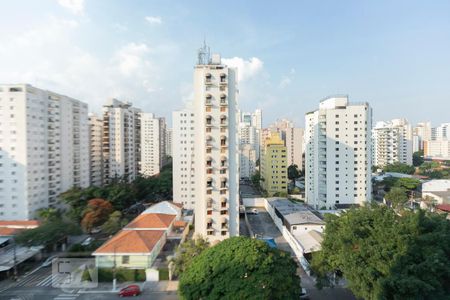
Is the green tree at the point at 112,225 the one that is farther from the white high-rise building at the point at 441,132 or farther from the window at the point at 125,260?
the white high-rise building at the point at 441,132

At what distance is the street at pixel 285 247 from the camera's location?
58.8 ft

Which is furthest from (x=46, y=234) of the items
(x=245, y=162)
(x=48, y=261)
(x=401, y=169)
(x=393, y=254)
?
(x=401, y=169)

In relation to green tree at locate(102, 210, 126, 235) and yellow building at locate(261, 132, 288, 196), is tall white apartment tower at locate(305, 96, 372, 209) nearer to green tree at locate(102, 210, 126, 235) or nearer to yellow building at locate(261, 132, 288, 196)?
yellow building at locate(261, 132, 288, 196)

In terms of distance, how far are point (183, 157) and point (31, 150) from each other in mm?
20095

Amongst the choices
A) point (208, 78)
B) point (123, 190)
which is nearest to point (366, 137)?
point (208, 78)

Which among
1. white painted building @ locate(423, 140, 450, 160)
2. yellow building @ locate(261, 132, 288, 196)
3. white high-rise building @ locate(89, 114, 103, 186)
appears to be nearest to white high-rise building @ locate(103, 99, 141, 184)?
white high-rise building @ locate(89, 114, 103, 186)

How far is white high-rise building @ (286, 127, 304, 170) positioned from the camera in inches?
2928

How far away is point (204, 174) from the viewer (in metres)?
25.9

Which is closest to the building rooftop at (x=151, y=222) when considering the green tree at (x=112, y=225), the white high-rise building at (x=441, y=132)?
the green tree at (x=112, y=225)

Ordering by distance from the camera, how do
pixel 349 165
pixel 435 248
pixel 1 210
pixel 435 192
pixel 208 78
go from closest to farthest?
pixel 435 248 < pixel 208 78 < pixel 1 210 < pixel 349 165 < pixel 435 192

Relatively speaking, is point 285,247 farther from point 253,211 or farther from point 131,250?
point 253,211

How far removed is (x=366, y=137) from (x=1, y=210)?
51.4 meters

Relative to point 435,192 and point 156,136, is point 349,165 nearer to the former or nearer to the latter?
point 435,192

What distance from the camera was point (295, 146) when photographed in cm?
7650
